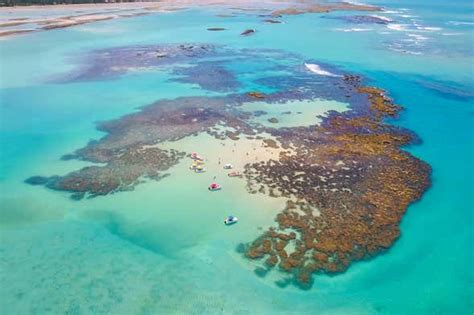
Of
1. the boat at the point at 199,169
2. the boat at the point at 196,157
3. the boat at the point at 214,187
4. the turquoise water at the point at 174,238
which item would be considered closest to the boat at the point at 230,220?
the turquoise water at the point at 174,238

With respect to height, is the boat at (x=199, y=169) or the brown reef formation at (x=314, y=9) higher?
the brown reef formation at (x=314, y=9)

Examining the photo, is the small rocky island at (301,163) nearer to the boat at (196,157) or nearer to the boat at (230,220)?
the boat at (196,157)

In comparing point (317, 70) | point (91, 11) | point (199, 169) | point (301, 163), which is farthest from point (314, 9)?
point (199, 169)

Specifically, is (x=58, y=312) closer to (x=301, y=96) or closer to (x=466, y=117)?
(x=301, y=96)

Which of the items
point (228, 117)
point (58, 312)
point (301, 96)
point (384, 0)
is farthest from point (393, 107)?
point (384, 0)

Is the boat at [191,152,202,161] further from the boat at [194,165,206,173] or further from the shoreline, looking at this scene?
the shoreline

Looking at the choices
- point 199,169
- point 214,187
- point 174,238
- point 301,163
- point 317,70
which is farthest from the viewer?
point 317,70

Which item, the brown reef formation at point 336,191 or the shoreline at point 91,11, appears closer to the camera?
the brown reef formation at point 336,191

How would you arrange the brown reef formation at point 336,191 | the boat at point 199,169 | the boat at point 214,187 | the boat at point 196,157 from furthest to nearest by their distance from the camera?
1. the boat at point 196,157
2. the boat at point 199,169
3. the boat at point 214,187
4. the brown reef formation at point 336,191

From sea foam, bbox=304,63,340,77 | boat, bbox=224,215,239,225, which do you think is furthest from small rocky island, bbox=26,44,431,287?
sea foam, bbox=304,63,340,77

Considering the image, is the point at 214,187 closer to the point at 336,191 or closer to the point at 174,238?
the point at 174,238
